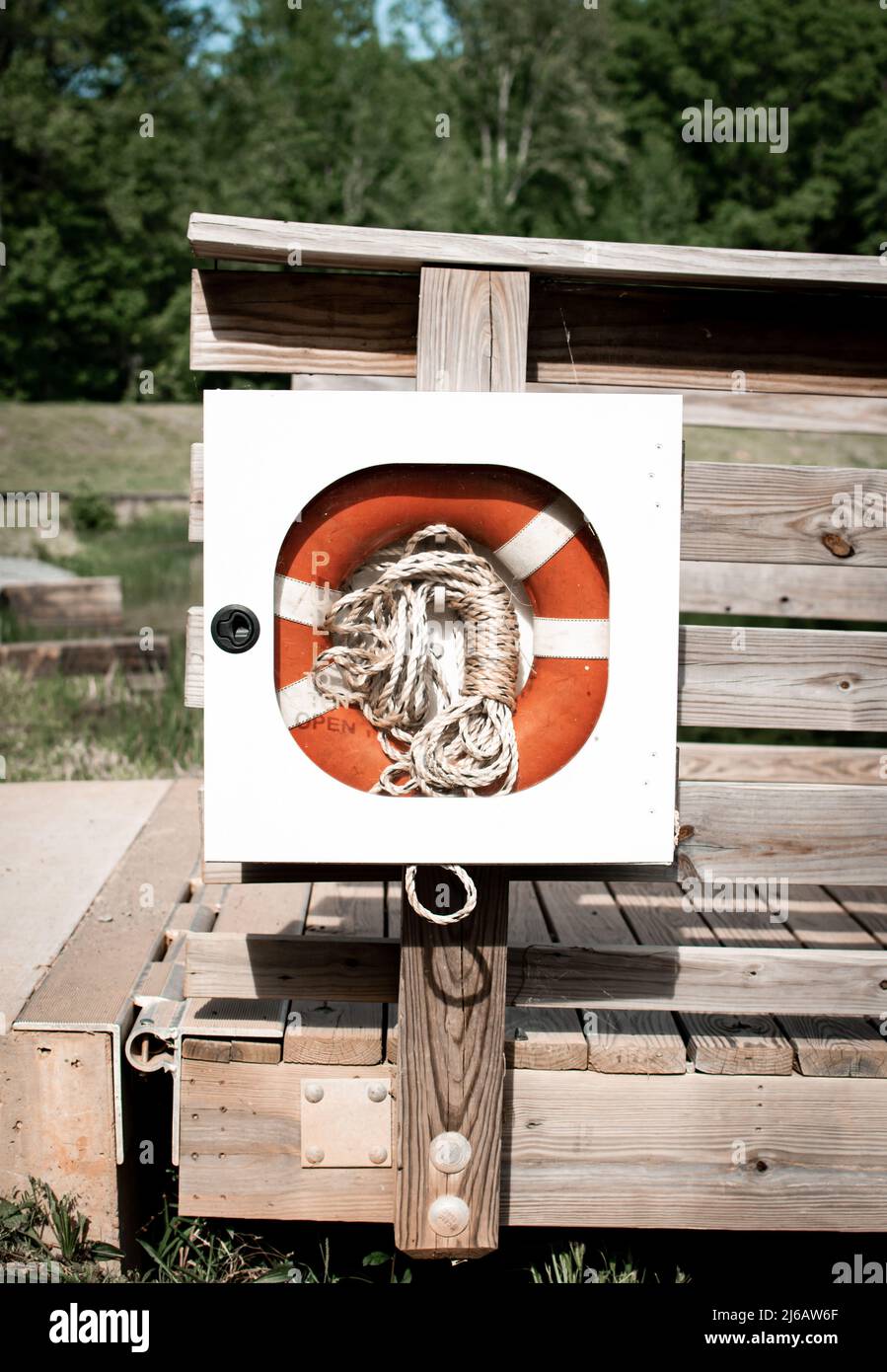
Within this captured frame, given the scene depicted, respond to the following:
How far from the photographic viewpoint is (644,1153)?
1.79 metres

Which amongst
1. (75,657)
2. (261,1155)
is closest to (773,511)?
(261,1155)

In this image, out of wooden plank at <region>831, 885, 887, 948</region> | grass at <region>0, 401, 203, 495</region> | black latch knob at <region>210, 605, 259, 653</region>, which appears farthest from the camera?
grass at <region>0, 401, 203, 495</region>

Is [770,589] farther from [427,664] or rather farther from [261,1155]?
[261,1155]

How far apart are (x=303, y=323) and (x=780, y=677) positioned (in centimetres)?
83

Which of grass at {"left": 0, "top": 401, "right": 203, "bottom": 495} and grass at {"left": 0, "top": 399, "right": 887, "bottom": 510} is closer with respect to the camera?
grass at {"left": 0, "top": 399, "right": 887, "bottom": 510}

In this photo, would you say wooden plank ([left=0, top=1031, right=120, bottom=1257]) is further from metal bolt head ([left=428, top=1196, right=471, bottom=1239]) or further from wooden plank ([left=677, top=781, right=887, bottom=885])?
wooden plank ([left=677, top=781, right=887, bottom=885])

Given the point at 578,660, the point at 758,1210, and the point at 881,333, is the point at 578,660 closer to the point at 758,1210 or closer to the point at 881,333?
the point at 881,333

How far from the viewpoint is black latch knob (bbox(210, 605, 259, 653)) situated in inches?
54.7

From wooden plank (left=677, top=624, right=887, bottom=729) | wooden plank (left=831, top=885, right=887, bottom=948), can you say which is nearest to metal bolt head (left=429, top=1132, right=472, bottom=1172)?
wooden plank (left=677, top=624, right=887, bottom=729)

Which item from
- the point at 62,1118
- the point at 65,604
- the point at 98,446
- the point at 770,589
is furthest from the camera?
the point at 98,446

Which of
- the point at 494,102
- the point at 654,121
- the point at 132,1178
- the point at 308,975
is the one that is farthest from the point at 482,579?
the point at 654,121

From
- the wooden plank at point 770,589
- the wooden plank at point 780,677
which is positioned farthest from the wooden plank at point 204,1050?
the wooden plank at point 770,589

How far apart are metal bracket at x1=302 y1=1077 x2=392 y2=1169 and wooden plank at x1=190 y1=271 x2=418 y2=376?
A: 106 cm
